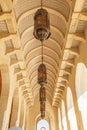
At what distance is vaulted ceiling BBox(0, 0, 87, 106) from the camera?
621 centimetres

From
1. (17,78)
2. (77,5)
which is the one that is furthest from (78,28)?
(17,78)

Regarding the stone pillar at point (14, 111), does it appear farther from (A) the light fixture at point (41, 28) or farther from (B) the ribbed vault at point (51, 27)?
(A) the light fixture at point (41, 28)

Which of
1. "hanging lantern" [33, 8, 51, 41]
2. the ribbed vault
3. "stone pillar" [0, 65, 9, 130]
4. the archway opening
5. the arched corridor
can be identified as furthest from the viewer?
the archway opening

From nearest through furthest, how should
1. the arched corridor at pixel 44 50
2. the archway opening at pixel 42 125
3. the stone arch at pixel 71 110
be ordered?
the arched corridor at pixel 44 50
the stone arch at pixel 71 110
the archway opening at pixel 42 125

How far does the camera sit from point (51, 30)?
8.83 m

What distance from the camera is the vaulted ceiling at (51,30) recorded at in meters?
6.21

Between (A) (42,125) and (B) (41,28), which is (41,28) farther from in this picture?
(A) (42,125)

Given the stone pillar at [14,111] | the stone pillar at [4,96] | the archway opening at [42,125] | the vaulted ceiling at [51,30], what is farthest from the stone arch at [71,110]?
the archway opening at [42,125]

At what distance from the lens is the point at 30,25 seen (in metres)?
8.35

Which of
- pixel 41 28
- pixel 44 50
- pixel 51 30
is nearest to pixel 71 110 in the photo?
pixel 44 50

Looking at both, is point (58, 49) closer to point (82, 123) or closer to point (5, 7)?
point (82, 123)

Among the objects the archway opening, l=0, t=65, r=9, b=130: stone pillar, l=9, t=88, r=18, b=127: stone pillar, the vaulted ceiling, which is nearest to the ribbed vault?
the vaulted ceiling

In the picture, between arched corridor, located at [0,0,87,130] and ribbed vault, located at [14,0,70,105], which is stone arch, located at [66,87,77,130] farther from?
ribbed vault, located at [14,0,70,105]

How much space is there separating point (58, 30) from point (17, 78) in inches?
180
